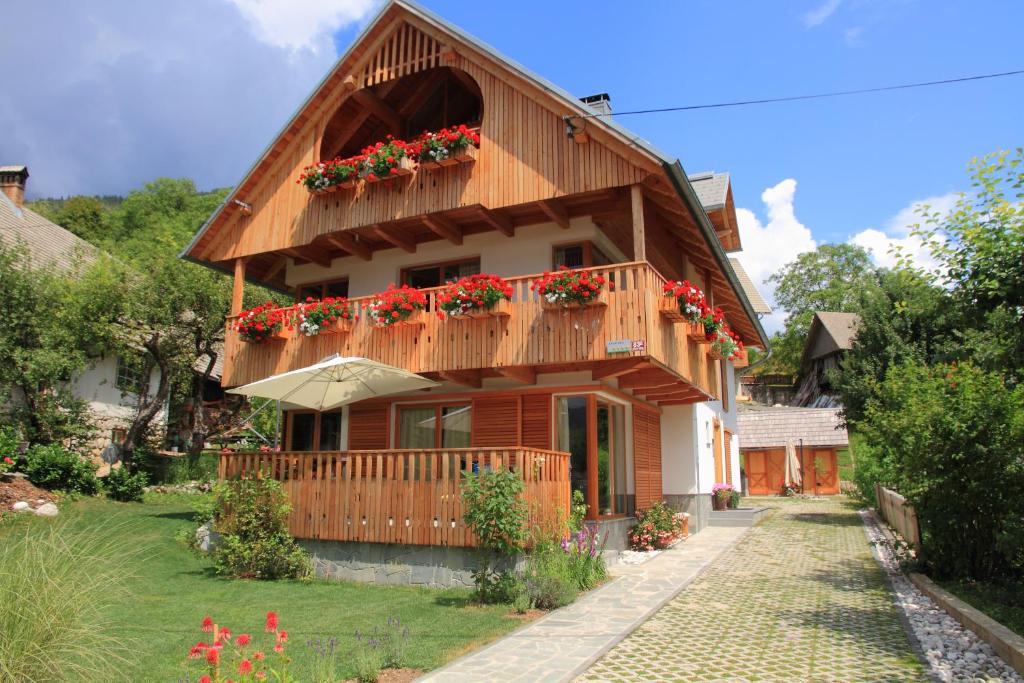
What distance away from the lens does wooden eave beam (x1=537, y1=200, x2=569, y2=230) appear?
1345 centimetres

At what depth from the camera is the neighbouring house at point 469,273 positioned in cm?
1194

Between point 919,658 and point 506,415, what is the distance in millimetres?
8138

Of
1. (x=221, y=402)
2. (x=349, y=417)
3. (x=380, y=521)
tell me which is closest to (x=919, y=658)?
(x=380, y=521)

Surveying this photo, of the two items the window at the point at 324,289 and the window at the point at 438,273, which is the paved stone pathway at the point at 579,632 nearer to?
the window at the point at 438,273

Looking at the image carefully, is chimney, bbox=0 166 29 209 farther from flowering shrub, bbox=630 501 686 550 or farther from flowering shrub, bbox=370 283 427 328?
flowering shrub, bbox=630 501 686 550

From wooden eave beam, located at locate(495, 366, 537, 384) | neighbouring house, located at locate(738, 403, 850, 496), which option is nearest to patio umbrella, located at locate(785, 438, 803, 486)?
neighbouring house, located at locate(738, 403, 850, 496)

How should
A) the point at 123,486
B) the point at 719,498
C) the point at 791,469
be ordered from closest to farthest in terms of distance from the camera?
the point at 123,486 < the point at 719,498 < the point at 791,469

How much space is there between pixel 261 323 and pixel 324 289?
2893 millimetres

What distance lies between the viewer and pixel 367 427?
50.4 feet

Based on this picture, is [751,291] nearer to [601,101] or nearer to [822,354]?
[601,101]

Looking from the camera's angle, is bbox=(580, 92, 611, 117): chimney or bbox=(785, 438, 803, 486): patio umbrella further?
bbox=(785, 438, 803, 486): patio umbrella

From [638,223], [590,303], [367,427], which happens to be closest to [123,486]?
[367,427]

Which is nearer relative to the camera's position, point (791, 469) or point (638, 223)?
point (638, 223)

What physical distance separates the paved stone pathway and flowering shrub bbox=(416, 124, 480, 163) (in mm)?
8045
